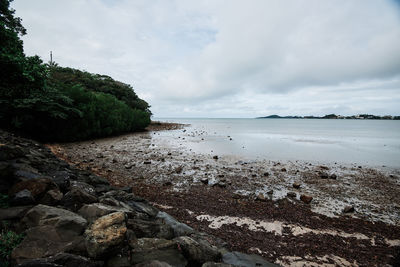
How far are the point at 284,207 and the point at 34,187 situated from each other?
6900 millimetres

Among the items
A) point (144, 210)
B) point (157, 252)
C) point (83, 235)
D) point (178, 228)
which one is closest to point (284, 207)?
point (178, 228)

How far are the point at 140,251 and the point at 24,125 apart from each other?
59.2ft

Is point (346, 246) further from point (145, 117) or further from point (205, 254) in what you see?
point (145, 117)

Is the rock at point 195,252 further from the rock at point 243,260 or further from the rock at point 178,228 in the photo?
the rock at point 178,228

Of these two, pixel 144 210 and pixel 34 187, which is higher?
pixel 34 187

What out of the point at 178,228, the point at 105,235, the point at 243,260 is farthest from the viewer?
the point at 178,228

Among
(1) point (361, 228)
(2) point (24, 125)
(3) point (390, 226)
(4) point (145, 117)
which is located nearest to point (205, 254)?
(1) point (361, 228)

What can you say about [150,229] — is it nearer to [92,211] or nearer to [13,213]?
[92,211]

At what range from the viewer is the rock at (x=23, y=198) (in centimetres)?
303

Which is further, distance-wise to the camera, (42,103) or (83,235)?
(42,103)

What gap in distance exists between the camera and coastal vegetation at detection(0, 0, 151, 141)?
598 centimetres

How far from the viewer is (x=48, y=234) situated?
2523 millimetres

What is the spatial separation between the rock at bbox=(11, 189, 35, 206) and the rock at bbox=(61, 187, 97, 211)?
477 millimetres

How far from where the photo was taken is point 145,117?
118 ft
